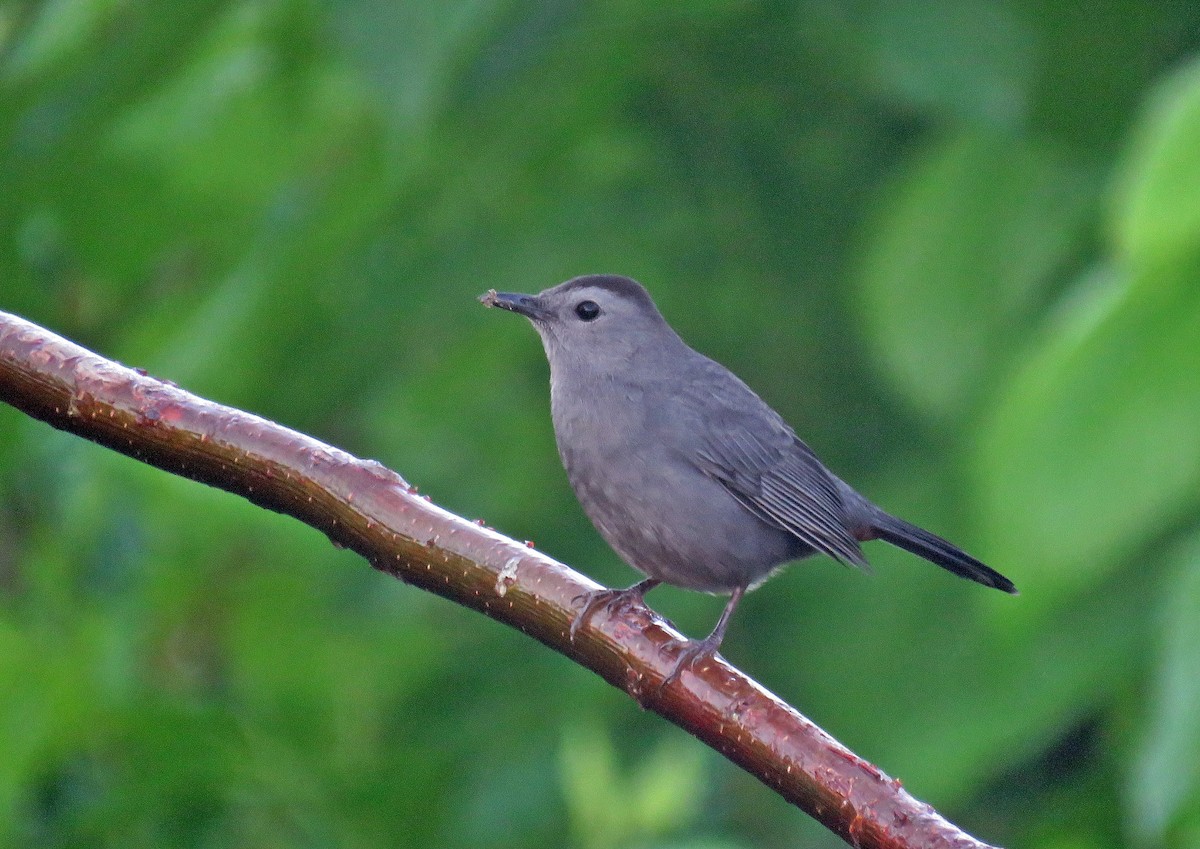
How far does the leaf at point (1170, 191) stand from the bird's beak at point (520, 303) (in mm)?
1356

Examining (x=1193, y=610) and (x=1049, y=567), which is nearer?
(x=1193, y=610)

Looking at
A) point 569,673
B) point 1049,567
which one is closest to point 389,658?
point 569,673

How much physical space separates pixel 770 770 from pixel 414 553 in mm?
618

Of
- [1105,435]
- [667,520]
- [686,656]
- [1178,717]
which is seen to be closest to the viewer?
[686,656]

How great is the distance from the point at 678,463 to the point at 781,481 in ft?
1.18

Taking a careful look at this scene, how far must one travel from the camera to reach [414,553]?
242 centimetres

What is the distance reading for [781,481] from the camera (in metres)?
3.85

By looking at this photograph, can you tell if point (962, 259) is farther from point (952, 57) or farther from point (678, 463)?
point (678, 463)

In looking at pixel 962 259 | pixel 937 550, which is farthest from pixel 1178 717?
pixel 962 259

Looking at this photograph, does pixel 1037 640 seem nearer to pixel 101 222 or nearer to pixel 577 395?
pixel 577 395

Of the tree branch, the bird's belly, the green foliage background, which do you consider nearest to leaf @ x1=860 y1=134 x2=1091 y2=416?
the green foliage background

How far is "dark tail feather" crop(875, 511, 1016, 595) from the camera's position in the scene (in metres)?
3.17

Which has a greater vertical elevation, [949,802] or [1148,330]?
[1148,330]

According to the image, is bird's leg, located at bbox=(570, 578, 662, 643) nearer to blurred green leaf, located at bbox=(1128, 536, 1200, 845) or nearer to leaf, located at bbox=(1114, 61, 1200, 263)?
blurred green leaf, located at bbox=(1128, 536, 1200, 845)
